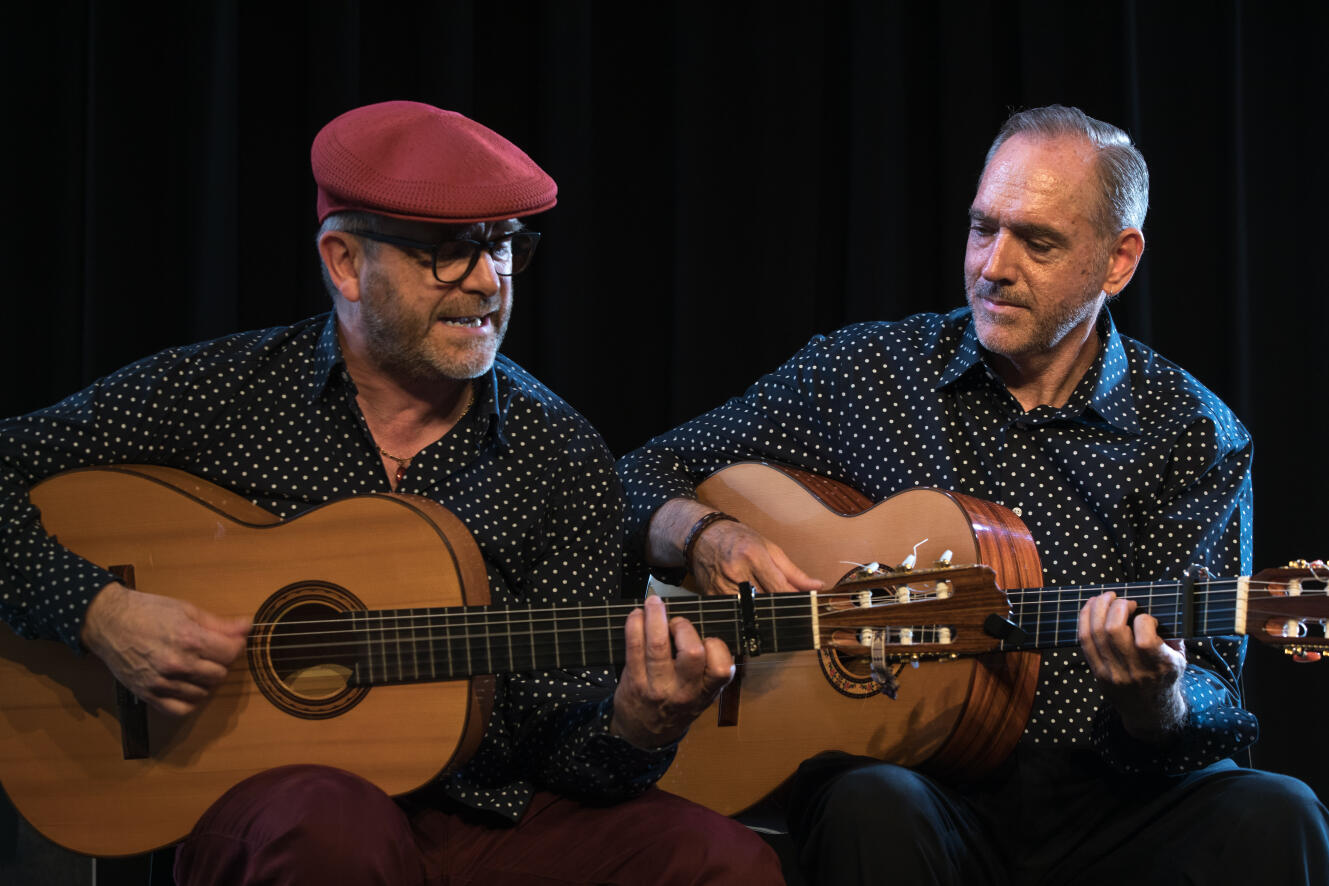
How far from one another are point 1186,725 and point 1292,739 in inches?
59.2

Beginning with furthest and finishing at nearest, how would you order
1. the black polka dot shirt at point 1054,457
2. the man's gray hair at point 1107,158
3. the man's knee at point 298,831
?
the man's gray hair at point 1107,158, the black polka dot shirt at point 1054,457, the man's knee at point 298,831

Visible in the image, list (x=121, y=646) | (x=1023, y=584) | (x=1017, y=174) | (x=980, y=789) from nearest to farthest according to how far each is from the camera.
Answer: (x=121, y=646) < (x=1023, y=584) < (x=980, y=789) < (x=1017, y=174)

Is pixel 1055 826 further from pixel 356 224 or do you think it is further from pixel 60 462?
pixel 60 462

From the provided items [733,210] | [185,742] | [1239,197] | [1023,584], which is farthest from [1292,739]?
[185,742]

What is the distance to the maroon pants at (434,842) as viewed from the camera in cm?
204

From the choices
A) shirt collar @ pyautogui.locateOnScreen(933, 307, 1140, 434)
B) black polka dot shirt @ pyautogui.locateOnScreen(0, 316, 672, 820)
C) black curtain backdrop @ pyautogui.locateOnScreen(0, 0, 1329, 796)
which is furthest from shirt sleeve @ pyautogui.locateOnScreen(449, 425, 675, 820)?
black curtain backdrop @ pyautogui.locateOnScreen(0, 0, 1329, 796)

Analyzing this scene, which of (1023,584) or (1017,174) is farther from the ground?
(1017,174)

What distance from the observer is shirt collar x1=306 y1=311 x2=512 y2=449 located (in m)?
2.58

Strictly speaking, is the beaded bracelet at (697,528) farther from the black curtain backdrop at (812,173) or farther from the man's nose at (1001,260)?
the black curtain backdrop at (812,173)

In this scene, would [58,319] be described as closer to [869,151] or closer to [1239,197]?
[869,151]

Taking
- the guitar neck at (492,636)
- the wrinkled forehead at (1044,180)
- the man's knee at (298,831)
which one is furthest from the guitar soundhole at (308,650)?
the wrinkled forehead at (1044,180)

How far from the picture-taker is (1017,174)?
2.85 metres

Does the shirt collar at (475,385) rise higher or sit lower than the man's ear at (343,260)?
lower

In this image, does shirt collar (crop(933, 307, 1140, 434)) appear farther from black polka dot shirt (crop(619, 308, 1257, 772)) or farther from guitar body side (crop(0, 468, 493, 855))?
guitar body side (crop(0, 468, 493, 855))
